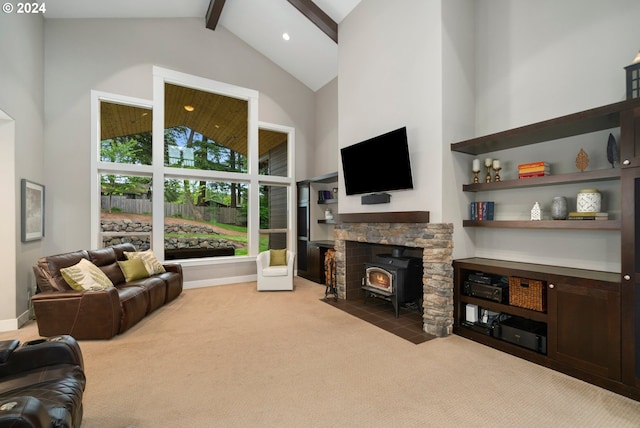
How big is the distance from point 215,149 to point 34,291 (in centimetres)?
379

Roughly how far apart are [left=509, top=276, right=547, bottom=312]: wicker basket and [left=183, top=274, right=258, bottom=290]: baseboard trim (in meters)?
5.03

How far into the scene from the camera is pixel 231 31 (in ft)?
21.1

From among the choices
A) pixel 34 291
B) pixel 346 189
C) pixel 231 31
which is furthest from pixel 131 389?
pixel 231 31

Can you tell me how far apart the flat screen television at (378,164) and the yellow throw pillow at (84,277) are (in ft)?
12.2

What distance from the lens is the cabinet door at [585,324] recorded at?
2438 mm

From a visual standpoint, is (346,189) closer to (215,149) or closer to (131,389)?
(215,149)

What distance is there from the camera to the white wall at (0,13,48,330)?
3.76 meters

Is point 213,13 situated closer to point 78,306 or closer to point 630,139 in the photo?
point 78,306

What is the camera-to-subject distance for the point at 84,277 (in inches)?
146

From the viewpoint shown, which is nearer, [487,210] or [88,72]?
[487,210]

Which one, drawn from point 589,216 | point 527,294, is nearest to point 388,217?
point 527,294

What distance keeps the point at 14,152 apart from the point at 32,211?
90cm

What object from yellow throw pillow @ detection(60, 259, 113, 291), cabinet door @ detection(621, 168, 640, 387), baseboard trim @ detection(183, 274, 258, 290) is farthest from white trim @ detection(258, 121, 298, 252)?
cabinet door @ detection(621, 168, 640, 387)

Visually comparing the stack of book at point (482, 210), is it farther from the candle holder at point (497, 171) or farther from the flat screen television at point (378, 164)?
the flat screen television at point (378, 164)
